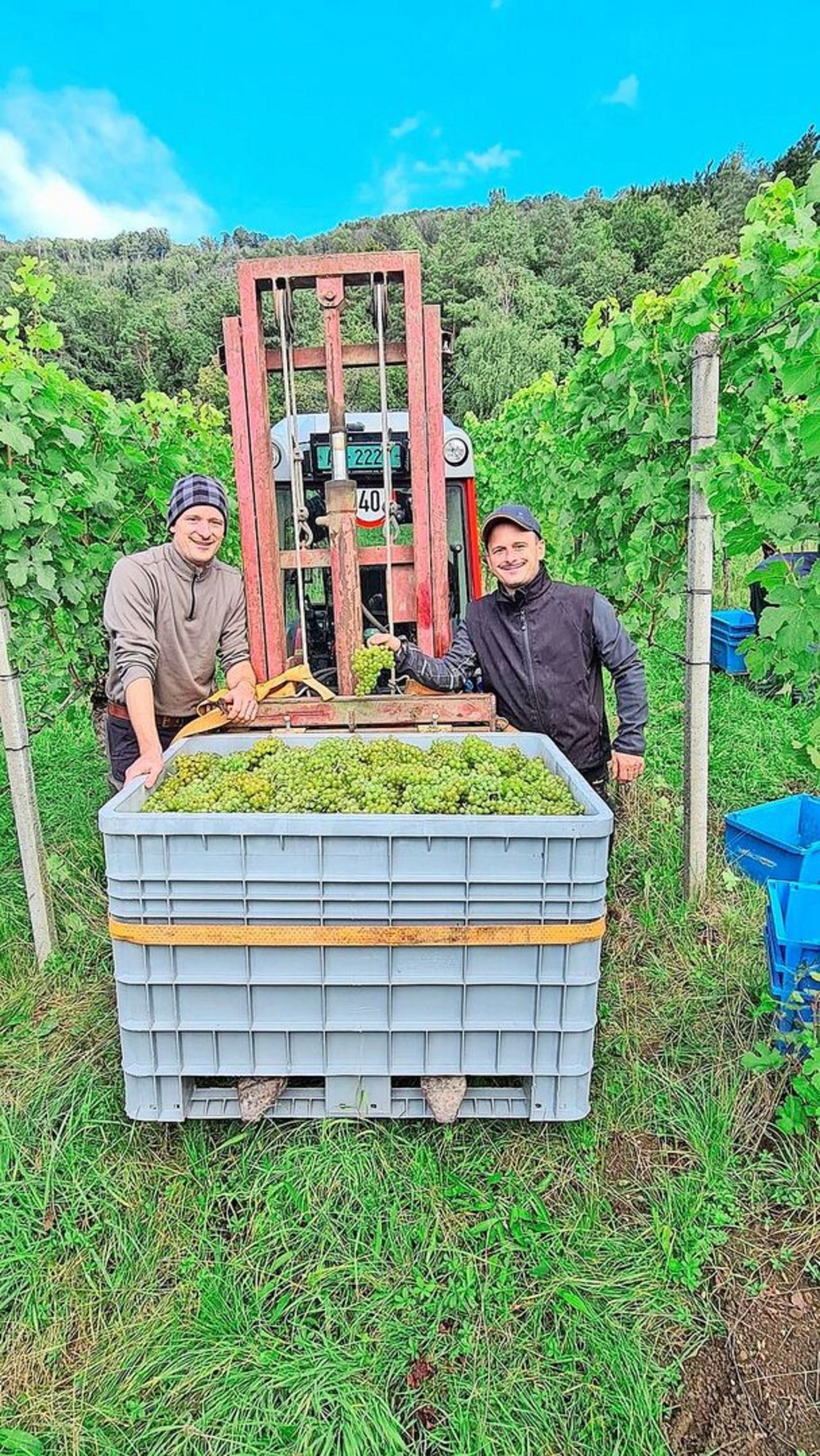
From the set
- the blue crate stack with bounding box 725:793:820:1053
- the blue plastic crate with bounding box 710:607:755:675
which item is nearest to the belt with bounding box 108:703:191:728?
the blue crate stack with bounding box 725:793:820:1053

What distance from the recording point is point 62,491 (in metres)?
3.63

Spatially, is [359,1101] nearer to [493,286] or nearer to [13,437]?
[13,437]

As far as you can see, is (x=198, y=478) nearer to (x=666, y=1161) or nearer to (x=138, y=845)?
(x=138, y=845)

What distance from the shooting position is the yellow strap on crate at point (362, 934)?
1931 mm

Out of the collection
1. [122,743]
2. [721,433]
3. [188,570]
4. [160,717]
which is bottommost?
[122,743]

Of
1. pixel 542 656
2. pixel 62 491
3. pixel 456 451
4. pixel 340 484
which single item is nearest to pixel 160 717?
pixel 62 491

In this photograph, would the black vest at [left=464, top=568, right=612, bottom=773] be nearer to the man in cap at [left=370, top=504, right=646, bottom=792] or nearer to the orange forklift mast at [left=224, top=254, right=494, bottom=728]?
the man in cap at [left=370, top=504, right=646, bottom=792]

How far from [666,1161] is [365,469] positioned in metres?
3.68

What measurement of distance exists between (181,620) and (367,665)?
0.85m

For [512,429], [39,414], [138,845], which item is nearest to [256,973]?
[138,845]

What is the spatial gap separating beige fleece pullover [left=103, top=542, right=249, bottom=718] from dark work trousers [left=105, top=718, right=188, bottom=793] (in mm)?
118

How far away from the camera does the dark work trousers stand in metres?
3.58

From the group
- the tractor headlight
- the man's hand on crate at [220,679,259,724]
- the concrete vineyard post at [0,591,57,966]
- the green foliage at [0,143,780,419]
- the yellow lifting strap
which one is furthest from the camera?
the green foliage at [0,143,780,419]

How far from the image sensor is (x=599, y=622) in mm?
3203
